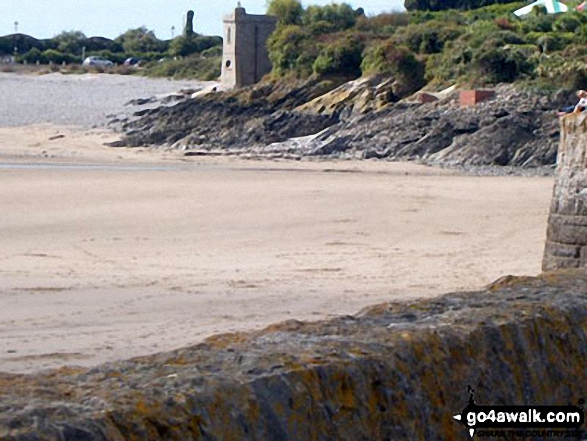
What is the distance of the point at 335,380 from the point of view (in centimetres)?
307

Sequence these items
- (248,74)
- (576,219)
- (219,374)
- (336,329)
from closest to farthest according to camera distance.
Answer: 1. (219,374)
2. (336,329)
3. (576,219)
4. (248,74)

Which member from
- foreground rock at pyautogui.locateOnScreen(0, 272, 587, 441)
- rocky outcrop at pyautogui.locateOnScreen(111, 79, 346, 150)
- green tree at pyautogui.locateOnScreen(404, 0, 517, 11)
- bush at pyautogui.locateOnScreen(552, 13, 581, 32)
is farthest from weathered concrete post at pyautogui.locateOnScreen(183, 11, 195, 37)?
foreground rock at pyautogui.locateOnScreen(0, 272, 587, 441)

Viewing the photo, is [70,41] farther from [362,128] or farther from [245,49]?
[362,128]

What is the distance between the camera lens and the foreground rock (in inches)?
Result: 106

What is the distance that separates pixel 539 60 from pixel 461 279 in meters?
20.0

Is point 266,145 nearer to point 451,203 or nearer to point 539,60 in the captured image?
point 539,60

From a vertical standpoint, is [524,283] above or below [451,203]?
above

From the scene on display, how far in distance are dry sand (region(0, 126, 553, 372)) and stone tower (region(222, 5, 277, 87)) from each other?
50.8 feet

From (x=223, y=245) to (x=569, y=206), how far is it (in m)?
5.76

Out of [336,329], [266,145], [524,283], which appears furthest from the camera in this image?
[266,145]

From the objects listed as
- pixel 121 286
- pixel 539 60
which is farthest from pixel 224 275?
pixel 539 60

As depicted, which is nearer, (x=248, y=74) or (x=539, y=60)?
(x=539, y=60)

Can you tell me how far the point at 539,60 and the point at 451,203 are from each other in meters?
13.3

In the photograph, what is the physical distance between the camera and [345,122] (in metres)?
30.8
